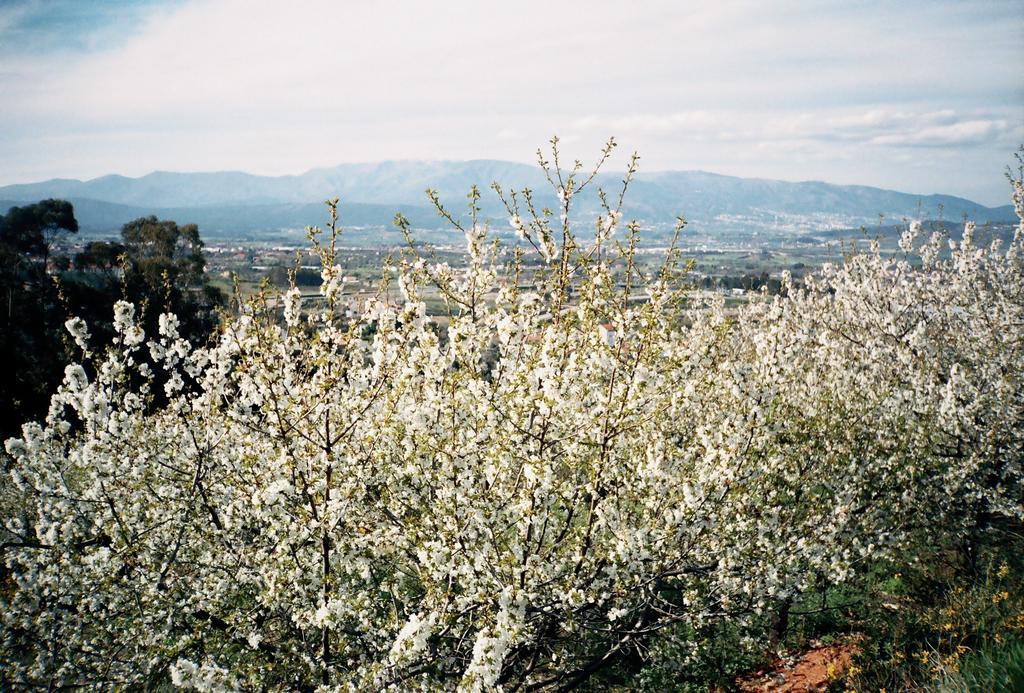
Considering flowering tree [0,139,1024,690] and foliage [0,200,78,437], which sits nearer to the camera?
flowering tree [0,139,1024,690]

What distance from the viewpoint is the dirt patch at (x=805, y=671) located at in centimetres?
923

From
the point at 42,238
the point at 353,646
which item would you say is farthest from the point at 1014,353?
the point at 42,238

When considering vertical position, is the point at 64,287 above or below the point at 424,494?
above

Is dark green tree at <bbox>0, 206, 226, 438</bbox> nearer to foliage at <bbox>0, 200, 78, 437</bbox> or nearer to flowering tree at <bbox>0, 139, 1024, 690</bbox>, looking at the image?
Answer: foliage at <bbox>0, 200, 78, 437</bbox>

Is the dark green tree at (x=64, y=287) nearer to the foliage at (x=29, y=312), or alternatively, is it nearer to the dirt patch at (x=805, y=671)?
the foliage at (x=29, y=312)

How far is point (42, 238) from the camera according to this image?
46.4 m

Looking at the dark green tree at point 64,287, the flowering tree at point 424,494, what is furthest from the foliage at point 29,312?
the flowering tree at point 424,494

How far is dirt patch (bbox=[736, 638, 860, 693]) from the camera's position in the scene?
9.23 meters

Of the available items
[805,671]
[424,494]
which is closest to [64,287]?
[424,494]

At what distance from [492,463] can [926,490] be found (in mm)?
10436

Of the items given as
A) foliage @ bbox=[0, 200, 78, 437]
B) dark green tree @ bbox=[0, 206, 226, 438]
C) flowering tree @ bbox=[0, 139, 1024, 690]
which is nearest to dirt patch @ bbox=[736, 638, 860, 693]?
flowering tree @ bbox=[0, 139, 1024, 690]

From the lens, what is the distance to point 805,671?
986 cm

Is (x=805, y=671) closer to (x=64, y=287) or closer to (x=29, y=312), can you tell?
(x=64, y=287)

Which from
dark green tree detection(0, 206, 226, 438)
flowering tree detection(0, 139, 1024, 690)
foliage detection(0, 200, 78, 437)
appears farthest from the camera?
dark green tree detection(0, 206, 226, 438)
